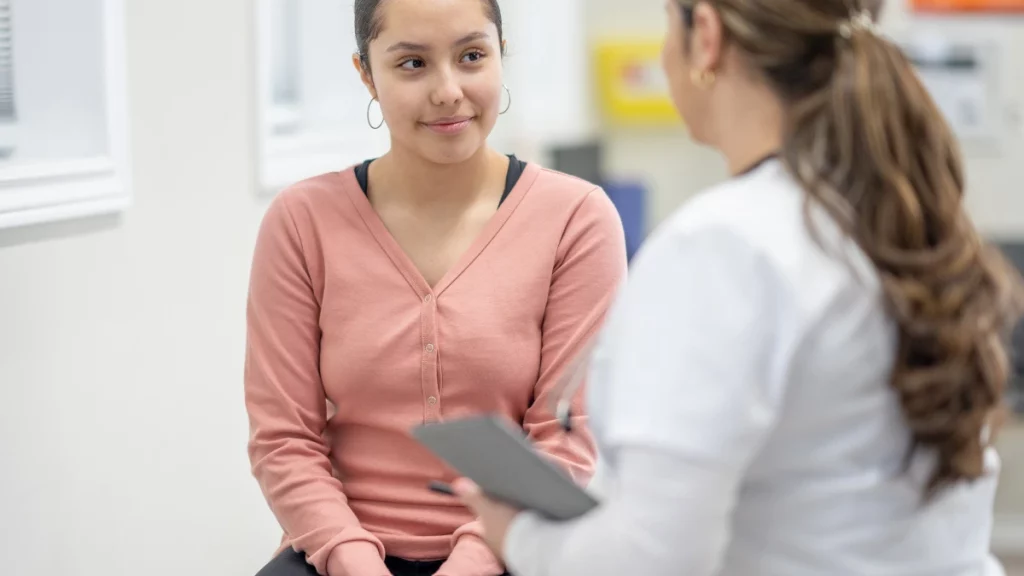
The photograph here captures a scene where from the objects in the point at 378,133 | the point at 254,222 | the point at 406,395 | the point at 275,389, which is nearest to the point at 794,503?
the point at 406,395

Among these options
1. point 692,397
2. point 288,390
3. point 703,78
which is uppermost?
point 703,78

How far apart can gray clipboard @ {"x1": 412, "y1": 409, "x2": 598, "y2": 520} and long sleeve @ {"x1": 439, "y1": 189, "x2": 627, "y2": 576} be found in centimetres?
41

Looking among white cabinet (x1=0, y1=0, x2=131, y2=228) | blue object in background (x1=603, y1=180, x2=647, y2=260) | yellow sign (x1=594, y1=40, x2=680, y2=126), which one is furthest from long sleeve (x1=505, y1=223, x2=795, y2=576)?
yellow sign (x1=594, y1=40, x2=680, y2=126)

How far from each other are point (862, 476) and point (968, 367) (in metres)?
0.12

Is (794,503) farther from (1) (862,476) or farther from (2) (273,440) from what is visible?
(2) (273,440)

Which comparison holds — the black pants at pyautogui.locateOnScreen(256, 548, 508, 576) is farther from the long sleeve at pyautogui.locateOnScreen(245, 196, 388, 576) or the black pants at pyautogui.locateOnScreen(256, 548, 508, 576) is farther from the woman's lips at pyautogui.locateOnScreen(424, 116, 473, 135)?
the woman's lips at pyautogui.locateOnScreen(424, 116, 473, 135)

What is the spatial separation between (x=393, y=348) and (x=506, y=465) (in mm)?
481

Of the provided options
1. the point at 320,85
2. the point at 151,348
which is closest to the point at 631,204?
the point at 320,85

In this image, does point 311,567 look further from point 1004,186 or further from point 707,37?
point 1004,186

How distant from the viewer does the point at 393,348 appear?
1526mm

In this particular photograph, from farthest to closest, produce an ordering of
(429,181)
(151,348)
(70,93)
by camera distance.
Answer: (151,348)
(70,93)
(429,181)

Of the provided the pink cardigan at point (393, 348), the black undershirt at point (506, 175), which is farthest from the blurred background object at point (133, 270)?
the pink cardigan at point (393, 348)

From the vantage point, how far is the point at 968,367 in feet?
3.31

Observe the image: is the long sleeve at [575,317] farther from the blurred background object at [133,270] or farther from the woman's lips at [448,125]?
the blurred background object at [133,270]
